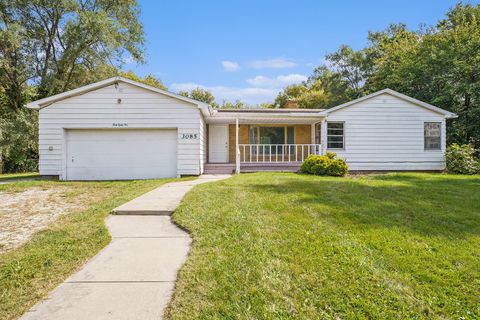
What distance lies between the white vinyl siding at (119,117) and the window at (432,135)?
35.2 feet

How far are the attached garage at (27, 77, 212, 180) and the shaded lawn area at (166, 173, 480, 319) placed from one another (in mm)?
6206

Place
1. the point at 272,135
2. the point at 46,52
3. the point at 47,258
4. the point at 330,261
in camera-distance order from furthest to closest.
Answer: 1. the point at 46,52
2. the point at 272,135
3. the point at 47,258
4. the point at 330,261

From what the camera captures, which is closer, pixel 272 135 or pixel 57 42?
pixel 272 135

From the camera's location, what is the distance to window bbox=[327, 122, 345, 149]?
42.5 feet

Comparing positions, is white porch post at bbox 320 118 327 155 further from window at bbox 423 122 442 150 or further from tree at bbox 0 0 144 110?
tree at bbox 0 0 144 110

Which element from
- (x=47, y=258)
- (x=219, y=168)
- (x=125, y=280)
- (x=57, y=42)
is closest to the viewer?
(x=125, y=280)

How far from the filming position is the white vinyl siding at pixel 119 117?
10.7m

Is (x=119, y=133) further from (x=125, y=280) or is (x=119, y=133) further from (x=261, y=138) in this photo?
(x=125, y=280)

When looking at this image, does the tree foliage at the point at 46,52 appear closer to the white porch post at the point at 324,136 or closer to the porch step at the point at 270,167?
the porch step at the point at 270,167

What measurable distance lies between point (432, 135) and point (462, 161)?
1.82m

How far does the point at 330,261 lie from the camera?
2.79m

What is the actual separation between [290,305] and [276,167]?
1071 centimetres

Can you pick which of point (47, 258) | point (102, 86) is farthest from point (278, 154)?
point (47, 258)

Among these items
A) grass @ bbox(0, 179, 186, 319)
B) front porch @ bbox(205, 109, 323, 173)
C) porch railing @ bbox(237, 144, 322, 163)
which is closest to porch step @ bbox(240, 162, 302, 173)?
porch railing @ bbox(237, 144, 322, 163)
